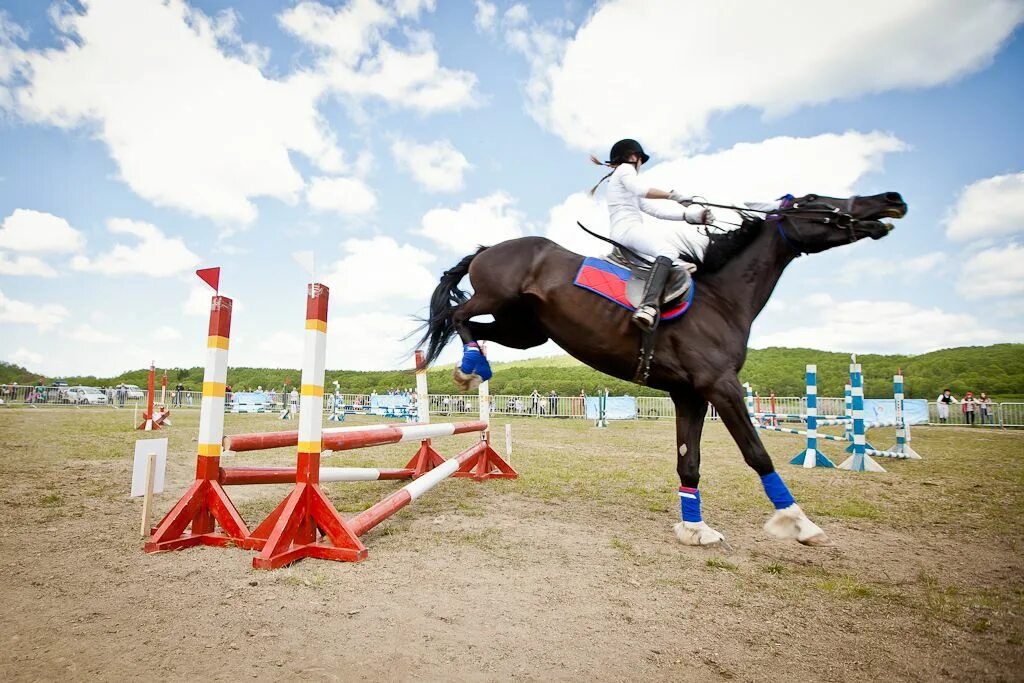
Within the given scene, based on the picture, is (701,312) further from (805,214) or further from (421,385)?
(421,385)

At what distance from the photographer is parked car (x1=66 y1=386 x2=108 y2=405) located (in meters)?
36.3

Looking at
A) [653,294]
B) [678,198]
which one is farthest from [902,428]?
[653,294]

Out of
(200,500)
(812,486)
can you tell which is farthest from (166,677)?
(812,486)

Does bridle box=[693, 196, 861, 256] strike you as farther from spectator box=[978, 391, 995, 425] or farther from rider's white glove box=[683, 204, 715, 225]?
spectator box=[978, 391, 995, 425]

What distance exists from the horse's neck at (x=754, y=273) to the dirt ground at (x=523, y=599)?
6.16ft

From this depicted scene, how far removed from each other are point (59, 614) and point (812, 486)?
7.46m

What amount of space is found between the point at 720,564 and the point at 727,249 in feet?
8.20

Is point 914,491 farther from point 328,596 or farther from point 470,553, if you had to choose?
point 328,596

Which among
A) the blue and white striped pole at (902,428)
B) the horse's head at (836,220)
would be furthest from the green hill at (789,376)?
the horse's head at (836,220)

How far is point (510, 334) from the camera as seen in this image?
16.4 feet

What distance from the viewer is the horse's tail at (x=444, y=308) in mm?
5090

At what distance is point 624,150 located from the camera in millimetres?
4414

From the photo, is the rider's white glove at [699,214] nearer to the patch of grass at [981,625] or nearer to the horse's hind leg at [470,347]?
the horse's hind leg at [470,347]

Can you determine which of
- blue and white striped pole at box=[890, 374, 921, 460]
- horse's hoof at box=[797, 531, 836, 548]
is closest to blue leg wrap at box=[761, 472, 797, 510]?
horse's hoof at box=[797, 531, 836, 548]
